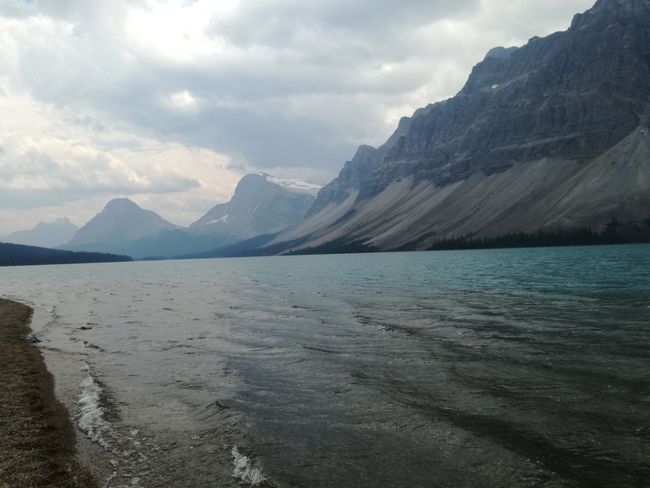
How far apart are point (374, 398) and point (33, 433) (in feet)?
44.0

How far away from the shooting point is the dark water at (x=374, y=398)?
14641 mm

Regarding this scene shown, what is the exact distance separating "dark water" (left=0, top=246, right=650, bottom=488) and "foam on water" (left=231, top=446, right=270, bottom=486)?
2.8 inches

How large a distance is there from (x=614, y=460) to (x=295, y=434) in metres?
10.2

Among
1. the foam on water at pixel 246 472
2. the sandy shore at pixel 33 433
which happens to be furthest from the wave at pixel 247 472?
the sandy shore at pixel 33 433

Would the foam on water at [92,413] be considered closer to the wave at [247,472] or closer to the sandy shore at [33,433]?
the sandy shore at [33,433]

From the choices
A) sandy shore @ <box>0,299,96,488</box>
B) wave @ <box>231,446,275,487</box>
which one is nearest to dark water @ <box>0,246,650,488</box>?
wave @ <box>231,446,275,487</box>

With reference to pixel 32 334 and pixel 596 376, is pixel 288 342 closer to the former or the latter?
pixel 596 376

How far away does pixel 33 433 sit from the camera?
17.6 metres

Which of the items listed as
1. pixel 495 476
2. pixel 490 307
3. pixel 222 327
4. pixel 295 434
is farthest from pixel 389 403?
pixel 490 307

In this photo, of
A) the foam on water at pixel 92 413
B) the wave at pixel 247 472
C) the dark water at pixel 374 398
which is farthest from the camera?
the foam on water at pixel 92 413

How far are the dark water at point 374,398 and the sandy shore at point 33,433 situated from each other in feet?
2.80

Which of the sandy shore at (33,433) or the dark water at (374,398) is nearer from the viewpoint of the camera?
the sandy shore at (33,433)

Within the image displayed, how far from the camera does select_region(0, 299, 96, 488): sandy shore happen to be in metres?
14.0

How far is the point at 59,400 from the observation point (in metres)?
22.7
